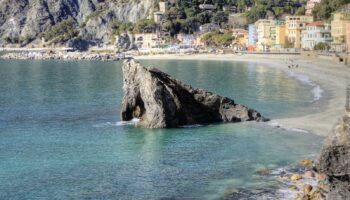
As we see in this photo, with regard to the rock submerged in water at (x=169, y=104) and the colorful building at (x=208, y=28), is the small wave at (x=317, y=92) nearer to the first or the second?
the rock submerged in water at (x=169, y=104)

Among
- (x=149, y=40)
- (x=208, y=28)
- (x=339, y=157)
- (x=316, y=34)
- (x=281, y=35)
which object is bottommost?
(x=339, y=157)

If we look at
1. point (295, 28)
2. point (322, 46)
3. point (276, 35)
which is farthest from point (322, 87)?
point (276, 35)

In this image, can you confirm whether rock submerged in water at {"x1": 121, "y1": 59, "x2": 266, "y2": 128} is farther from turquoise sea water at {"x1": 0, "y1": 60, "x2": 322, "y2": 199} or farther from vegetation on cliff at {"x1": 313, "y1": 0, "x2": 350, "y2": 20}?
vegetation on cliff at {"x1": 313, "y1": 0, "x2": 350, "y2": 20}

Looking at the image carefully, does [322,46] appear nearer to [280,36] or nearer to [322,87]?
[280,36]

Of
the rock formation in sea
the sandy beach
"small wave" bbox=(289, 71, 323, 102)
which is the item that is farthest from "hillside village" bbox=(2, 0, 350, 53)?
the rock formation in sea

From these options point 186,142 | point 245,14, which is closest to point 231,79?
point 186,142

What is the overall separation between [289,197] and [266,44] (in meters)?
130

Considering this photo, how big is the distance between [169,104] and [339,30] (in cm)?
8476

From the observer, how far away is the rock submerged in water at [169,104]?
3475cm

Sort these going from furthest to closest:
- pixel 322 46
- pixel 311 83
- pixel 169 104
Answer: pixel 322 46 < pixel 311 83 < pixel 169 104

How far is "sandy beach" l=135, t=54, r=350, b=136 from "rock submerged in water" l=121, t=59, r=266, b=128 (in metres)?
3.10

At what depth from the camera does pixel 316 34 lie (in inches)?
4729

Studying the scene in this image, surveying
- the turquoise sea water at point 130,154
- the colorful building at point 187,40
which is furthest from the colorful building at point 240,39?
the turquoise sea water at point 130,154

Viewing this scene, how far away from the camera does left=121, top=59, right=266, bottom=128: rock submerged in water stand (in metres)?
34.8
